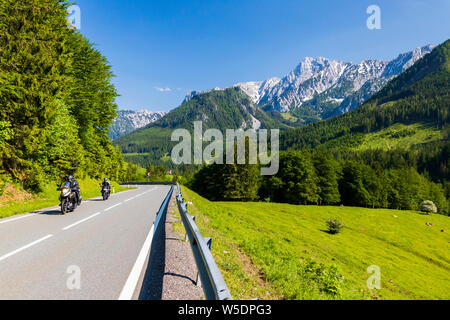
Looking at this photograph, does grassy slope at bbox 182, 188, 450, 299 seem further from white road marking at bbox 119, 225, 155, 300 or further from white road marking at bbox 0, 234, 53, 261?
white road marking at bbox 0, 234, 53, 261

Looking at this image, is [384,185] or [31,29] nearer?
[31,29]

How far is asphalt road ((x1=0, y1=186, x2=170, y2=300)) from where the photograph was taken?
4043 mm

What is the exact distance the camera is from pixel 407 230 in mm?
49250

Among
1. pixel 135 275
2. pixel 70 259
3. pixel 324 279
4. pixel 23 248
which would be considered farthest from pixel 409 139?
pixel 23 248

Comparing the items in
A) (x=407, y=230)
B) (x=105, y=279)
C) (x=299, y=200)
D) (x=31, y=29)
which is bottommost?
(x=407, y=230)

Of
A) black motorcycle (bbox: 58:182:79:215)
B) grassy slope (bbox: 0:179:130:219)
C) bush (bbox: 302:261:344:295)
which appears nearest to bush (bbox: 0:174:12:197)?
grassy slope (bbox: 0:179:130:219)

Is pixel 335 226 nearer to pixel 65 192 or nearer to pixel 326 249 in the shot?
pixel 326 249

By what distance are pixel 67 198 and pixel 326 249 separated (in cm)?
2254

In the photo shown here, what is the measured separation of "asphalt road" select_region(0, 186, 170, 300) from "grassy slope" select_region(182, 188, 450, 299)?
7.25 ft

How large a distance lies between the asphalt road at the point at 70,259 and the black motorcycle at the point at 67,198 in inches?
98.3

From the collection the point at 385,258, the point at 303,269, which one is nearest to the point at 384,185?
the point at 385,258
